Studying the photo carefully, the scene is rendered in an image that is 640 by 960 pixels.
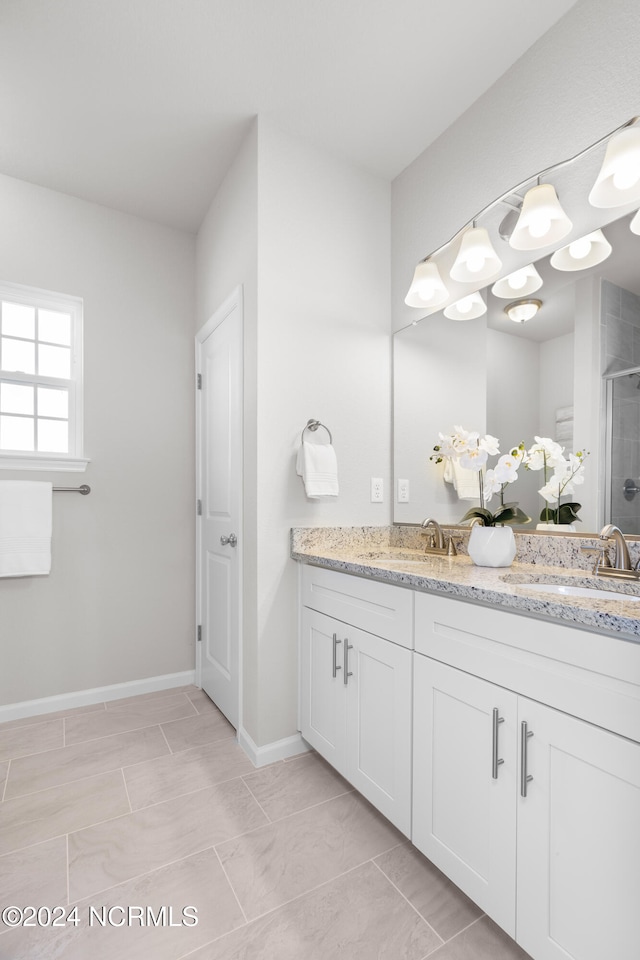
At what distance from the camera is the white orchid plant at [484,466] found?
1680 mm

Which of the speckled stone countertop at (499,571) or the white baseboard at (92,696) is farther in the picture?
the white baseboard at (92,696)

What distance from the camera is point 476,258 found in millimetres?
1812

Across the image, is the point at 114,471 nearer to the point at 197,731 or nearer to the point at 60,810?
the point at 197,731

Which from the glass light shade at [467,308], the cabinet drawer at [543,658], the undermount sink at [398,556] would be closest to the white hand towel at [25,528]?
the undermount sink at [398,556]

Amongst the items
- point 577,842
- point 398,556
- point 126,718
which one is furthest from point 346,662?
point 126,718

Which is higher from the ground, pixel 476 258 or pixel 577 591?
pixel 476 258

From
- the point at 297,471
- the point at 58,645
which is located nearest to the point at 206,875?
the point at 297,471

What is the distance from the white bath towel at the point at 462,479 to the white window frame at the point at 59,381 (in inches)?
74.0

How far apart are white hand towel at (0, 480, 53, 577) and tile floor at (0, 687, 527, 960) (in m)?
0.81

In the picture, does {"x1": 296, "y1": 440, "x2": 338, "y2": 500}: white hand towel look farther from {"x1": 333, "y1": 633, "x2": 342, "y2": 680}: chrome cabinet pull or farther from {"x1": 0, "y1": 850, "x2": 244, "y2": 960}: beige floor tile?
{"x1": 0, "y1": 850, "x2": 244, "y2": 960}: beige floor tile

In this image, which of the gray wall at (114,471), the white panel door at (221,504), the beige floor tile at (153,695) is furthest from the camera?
the beige floor tile at (153,695)

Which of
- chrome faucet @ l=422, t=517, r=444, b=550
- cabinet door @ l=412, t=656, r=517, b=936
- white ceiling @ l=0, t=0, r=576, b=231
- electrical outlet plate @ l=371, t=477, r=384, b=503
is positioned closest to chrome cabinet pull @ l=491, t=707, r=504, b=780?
cabinet door @ l=412, t=656, r=517, b=936

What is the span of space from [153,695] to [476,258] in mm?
2744

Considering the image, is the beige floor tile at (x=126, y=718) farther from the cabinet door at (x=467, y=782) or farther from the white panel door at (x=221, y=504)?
the cabinet door at (x=467, y=782)
